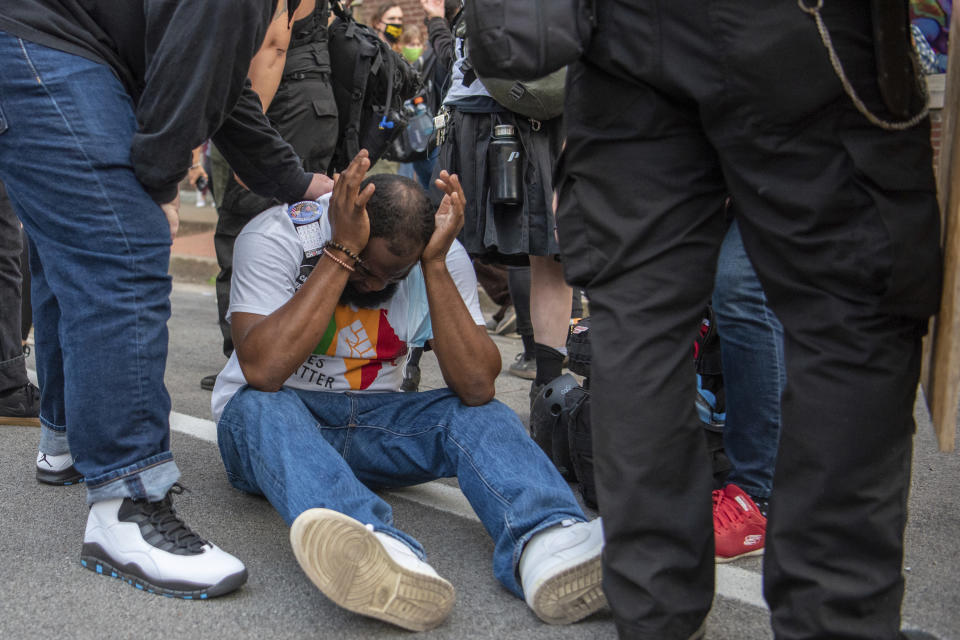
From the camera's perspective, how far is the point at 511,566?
214 centimetres

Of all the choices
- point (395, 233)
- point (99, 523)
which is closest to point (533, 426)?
point (395, 233)

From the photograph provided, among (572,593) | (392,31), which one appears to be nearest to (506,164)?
(572,593)

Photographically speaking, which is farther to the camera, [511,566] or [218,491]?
[218,491]

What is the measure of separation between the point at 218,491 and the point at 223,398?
0.41m

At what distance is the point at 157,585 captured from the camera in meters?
2.12

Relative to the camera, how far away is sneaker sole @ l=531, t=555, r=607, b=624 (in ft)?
6.49

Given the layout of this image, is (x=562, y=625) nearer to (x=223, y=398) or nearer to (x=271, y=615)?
(x=271, y=615)

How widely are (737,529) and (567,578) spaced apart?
25.7 inches

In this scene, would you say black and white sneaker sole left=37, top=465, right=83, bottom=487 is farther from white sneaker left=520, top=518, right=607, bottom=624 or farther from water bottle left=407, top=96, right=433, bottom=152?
water bottle left=407, top=96, right=433, bottom=152

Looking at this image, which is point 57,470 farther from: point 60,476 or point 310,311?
point 310,311

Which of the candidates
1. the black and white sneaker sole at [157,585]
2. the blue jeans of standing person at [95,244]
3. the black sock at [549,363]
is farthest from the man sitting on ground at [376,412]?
the black sock at [549,363]

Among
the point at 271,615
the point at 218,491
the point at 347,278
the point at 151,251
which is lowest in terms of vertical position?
the point at 218,491

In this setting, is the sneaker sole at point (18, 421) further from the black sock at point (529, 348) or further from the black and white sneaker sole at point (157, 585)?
the black sock at point (529, 348)

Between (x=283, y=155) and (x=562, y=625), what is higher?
(x=283, y=155)
